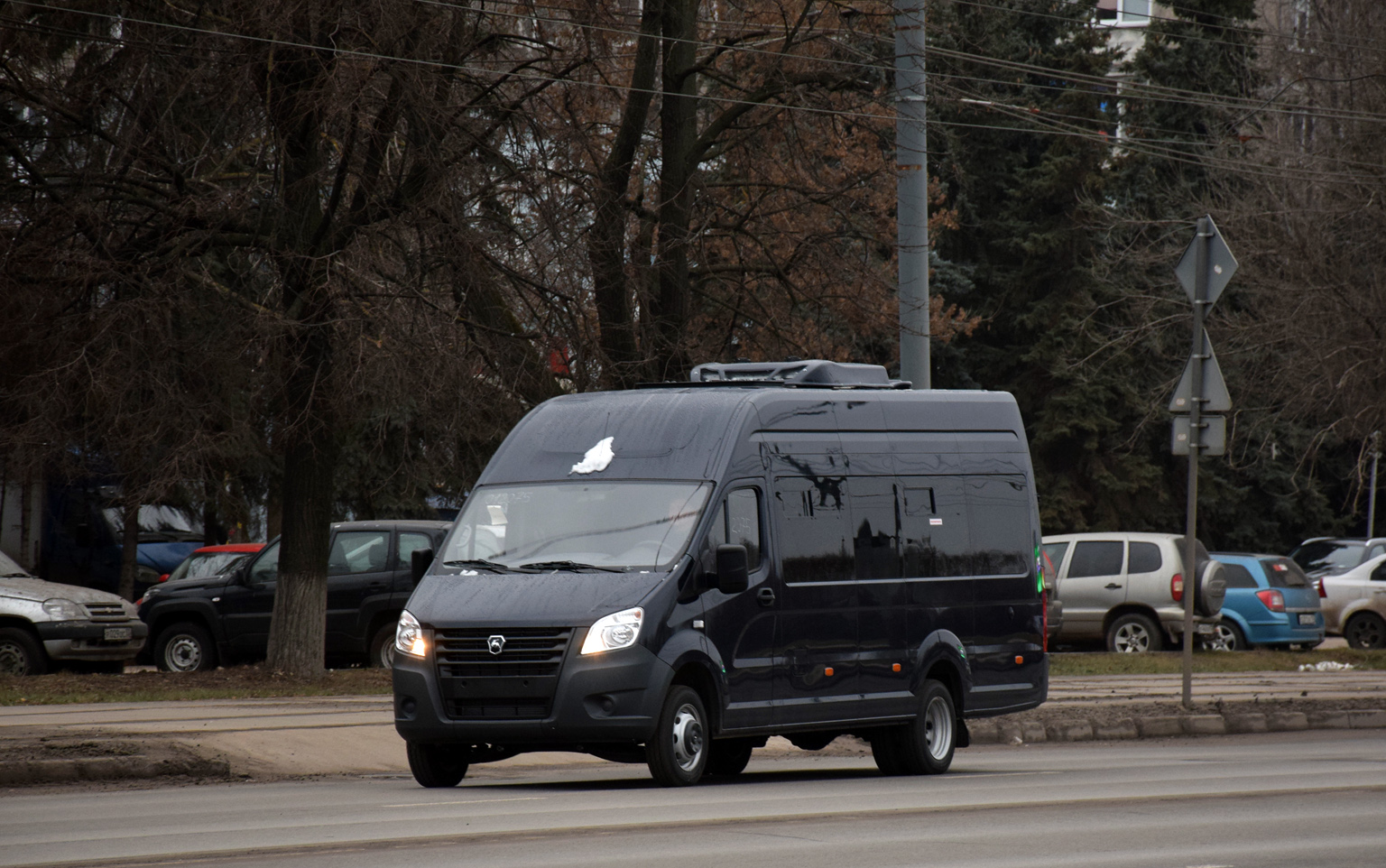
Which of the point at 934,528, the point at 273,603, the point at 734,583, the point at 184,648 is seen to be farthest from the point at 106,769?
the point at 184,648

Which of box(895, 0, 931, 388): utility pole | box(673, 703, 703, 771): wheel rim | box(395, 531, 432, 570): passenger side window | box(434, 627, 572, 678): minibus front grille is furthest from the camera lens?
box(395, 531, 432, 570): passenger side window

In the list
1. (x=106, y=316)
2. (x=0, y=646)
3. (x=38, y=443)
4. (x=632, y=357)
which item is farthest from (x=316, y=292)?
(x=0, y=646)

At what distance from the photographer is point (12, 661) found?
21656 mm

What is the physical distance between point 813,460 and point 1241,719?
21.4 feet

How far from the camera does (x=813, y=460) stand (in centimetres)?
1264

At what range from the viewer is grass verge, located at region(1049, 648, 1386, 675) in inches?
915

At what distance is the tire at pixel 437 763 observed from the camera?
11.6 m

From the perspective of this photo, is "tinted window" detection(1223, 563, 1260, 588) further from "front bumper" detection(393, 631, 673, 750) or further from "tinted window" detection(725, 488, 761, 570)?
"front bumper" detection(393, 631, 673, 750)

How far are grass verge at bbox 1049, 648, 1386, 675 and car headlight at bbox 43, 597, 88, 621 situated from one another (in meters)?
11.6

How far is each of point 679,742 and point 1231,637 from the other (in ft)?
60.4

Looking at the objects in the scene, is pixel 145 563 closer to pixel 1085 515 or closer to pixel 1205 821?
pixel 1085 515

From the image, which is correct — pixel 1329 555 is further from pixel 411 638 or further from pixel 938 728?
pixel 411 638

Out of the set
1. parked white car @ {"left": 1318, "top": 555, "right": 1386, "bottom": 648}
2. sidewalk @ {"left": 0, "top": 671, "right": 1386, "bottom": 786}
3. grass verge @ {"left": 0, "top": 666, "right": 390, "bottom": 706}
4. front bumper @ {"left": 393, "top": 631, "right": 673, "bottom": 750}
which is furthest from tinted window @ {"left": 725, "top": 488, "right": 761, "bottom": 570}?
parked white car @ {"left": 1318, "top": 555, "right": 1386, "bottom": 648}

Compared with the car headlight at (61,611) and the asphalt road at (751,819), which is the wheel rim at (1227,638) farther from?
the car headlight at (61,611)
